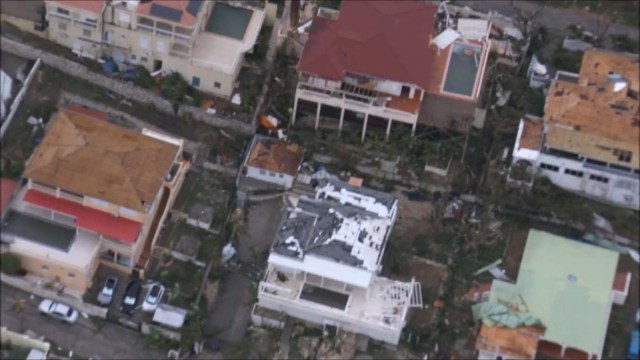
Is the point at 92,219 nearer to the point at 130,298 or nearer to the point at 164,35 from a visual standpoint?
the point at 130,298

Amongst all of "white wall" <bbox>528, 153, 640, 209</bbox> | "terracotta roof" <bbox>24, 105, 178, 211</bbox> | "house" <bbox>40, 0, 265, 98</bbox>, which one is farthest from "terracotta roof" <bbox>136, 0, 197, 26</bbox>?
"white wall" <bbox>528, 153, 640, 209</bbox>

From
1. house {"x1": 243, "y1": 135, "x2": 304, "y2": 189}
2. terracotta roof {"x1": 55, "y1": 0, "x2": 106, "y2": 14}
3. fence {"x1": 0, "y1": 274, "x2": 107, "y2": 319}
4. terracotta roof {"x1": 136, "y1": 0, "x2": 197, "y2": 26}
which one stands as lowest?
fence {"x1": 0, "y1": 274, "x2": 107, "y2": 319}

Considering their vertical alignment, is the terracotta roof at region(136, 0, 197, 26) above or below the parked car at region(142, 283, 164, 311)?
above

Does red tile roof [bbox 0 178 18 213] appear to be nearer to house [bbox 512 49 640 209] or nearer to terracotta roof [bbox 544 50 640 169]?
house [bbox 512 49 640 209]

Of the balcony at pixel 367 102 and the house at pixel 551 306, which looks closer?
the house at pixel 551 306

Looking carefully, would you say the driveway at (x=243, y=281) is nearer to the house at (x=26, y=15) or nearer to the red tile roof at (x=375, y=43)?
the red tile roof at (x=375, y=43)

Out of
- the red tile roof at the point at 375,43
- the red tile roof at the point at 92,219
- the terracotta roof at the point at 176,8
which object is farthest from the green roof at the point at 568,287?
the terracotta roof at the point at 176,8
